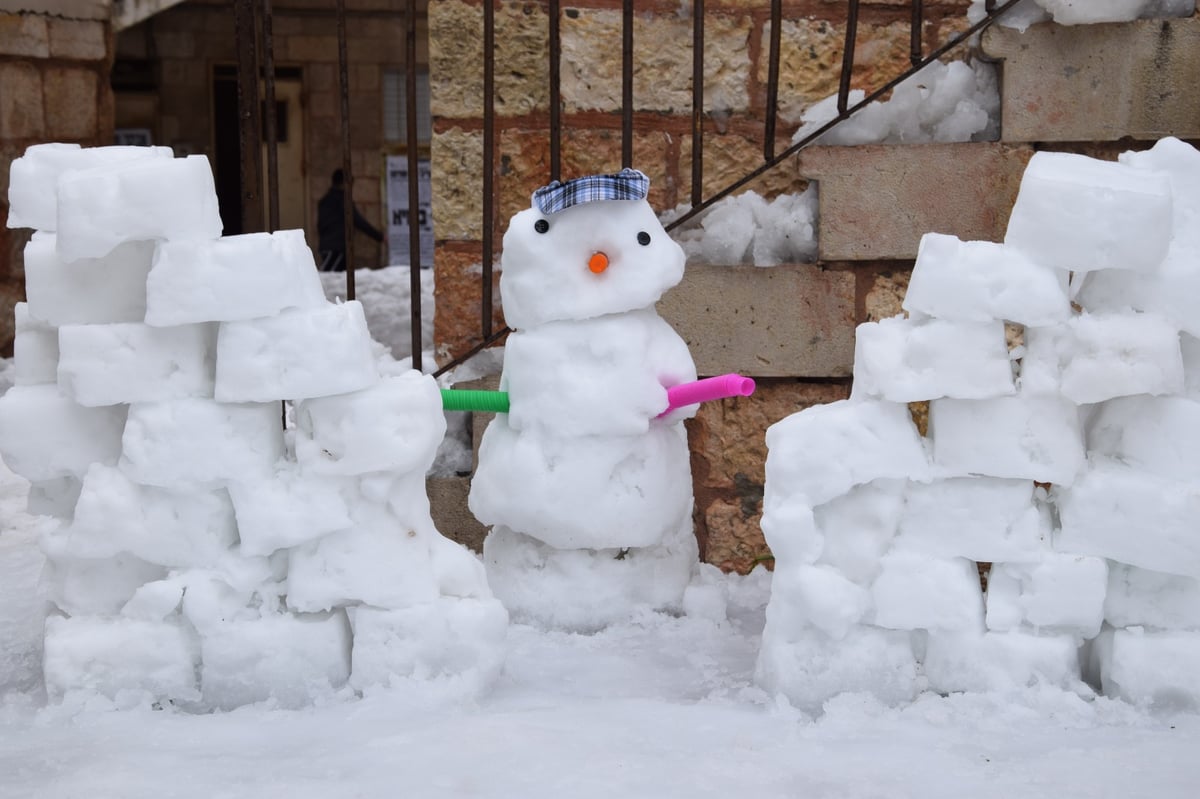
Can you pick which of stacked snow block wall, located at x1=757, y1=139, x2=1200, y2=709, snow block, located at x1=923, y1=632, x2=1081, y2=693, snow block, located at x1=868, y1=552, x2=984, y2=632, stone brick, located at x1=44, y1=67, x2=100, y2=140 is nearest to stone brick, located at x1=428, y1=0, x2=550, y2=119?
stacked snow block wall, located at x1=757, y1=139, x2=1200, y2=709

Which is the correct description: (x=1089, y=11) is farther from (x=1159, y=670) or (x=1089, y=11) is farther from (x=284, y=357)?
(x=284, y=357)

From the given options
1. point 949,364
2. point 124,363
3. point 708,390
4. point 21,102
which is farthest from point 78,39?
point 949,364

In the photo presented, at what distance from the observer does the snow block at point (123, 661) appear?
226cm

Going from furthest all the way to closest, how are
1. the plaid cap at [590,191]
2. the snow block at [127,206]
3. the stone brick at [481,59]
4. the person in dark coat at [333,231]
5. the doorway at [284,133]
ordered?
the doorway at [284,133], the person in dark coat at [333,231], the stone brick at [481,59], the plaid cap at [590,191], the snow block at [127,206]

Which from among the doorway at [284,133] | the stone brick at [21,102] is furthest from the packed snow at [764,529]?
the doorway at [284,133]

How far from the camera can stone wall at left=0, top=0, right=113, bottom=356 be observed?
5.91 meters

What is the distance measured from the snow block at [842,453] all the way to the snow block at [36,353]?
128cm

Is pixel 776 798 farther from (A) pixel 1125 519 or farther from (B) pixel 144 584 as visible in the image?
(B) pixel 144 584

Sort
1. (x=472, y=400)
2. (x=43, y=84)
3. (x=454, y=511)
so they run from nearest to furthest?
(x=472, y=400) < (x=454, y=511) < (x=43, y=84)

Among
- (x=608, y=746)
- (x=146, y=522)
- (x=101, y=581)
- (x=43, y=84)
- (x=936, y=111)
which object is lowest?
(x=608, y=746)

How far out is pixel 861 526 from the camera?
7.46ft

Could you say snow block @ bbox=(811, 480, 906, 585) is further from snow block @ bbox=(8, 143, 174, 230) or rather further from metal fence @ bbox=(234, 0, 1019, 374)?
snow block @ bbox=(8, 143, 174, 230)

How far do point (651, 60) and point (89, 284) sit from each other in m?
1.54

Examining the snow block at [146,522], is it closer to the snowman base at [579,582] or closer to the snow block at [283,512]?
the snow block at [283,512]
